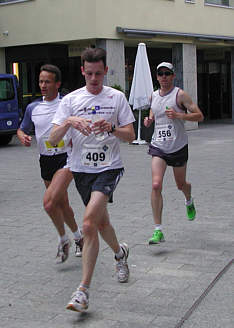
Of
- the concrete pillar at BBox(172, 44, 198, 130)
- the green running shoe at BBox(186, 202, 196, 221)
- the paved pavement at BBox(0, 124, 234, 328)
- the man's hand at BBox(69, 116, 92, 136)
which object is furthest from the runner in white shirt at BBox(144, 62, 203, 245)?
the concrete pillar at BBox(172, 44, 198, 130)

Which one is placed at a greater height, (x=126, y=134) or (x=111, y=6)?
(x=111, y=6)

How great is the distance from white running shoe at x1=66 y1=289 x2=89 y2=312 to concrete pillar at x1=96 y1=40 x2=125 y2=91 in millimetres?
17880

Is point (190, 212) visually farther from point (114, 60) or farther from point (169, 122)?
point (114, 60)

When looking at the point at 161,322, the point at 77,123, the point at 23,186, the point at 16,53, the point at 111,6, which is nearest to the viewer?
the point at 161,322

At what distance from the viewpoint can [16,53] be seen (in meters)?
24.8

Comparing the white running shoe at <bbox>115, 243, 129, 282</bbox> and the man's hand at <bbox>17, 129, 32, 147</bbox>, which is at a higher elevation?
the man's hand at <bbox>17, 129, 32, 147</bbox>

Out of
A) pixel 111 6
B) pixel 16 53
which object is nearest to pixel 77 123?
pixel 111 6

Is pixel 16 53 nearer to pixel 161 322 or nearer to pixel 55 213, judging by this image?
pixel 55 213

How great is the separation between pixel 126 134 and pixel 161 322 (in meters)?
1.43

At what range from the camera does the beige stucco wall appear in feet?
71.8

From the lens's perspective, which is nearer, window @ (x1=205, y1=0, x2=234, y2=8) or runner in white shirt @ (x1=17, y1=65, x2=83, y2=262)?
runner in white shirt @ (x1=17, y1=65, x2=83, y2=262)

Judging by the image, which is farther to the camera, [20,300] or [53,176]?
[53,176]

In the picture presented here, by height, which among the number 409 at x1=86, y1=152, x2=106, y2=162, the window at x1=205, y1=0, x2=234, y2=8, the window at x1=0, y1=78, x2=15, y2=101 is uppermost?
the window at x1=205, y1=0, x2=234, y2=8

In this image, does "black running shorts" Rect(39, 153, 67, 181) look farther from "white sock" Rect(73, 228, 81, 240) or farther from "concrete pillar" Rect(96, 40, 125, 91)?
"concrete pillar" Rect(96, 40, 125, 91)
